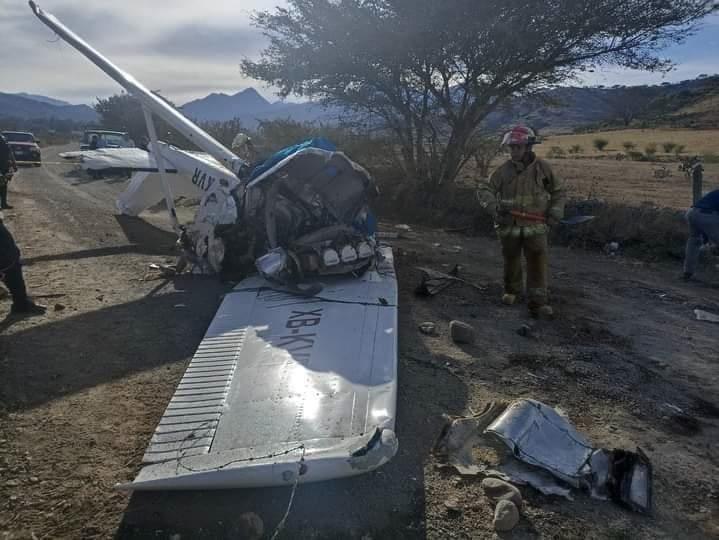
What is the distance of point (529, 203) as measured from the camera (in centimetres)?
587

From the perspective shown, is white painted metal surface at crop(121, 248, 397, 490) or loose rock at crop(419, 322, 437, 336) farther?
loose rock at crop(419, 322, 437, 336)

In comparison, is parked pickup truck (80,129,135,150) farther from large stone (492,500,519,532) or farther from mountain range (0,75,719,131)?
large stone (492,500,519,532)

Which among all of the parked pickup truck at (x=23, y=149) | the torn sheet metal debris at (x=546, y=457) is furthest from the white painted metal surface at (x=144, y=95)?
the parked pickup truck at (x=23, y=149)

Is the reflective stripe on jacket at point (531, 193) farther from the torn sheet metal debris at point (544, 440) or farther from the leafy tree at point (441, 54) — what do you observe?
the leafy tree at point (441, 54)

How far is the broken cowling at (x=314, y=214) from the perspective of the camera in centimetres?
554

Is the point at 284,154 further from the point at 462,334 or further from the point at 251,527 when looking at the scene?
the point at 251,527

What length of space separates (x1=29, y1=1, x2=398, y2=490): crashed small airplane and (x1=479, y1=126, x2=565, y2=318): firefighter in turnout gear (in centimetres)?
137

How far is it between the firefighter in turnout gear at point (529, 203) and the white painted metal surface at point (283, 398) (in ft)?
5.62

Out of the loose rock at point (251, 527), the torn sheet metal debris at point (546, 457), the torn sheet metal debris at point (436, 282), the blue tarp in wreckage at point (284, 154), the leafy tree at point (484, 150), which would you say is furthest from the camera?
the leafy tree at point (484, 150)

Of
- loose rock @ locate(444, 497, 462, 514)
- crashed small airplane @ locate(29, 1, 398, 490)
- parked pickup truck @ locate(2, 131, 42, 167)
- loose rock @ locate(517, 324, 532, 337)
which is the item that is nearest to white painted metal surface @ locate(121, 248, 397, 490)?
crashed small airplane @ locate(29, 1, 398, 490)

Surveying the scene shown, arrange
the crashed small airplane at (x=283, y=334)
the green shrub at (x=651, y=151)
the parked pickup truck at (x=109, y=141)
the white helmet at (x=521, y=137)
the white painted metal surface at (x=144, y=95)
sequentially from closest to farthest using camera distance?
1. the crashed small airplane at (x=283, y=334)
2. the white helmet at (x=521, y=137)
3. the white painted metal surface at (x=144, y=95)
4. the parked pickup truck at (x=109, y=141)
5. the green shrub at (x=651, y=151)

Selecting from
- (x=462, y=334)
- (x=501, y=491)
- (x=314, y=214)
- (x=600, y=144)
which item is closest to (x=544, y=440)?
(x=501, y=491)

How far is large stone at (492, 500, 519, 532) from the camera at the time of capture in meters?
2.63

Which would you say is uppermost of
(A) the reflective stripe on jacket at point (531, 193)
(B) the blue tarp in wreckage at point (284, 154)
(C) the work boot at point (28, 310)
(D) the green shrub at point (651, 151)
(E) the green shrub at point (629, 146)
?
(B) the blue tarp in wreckage at point (284, 154)
